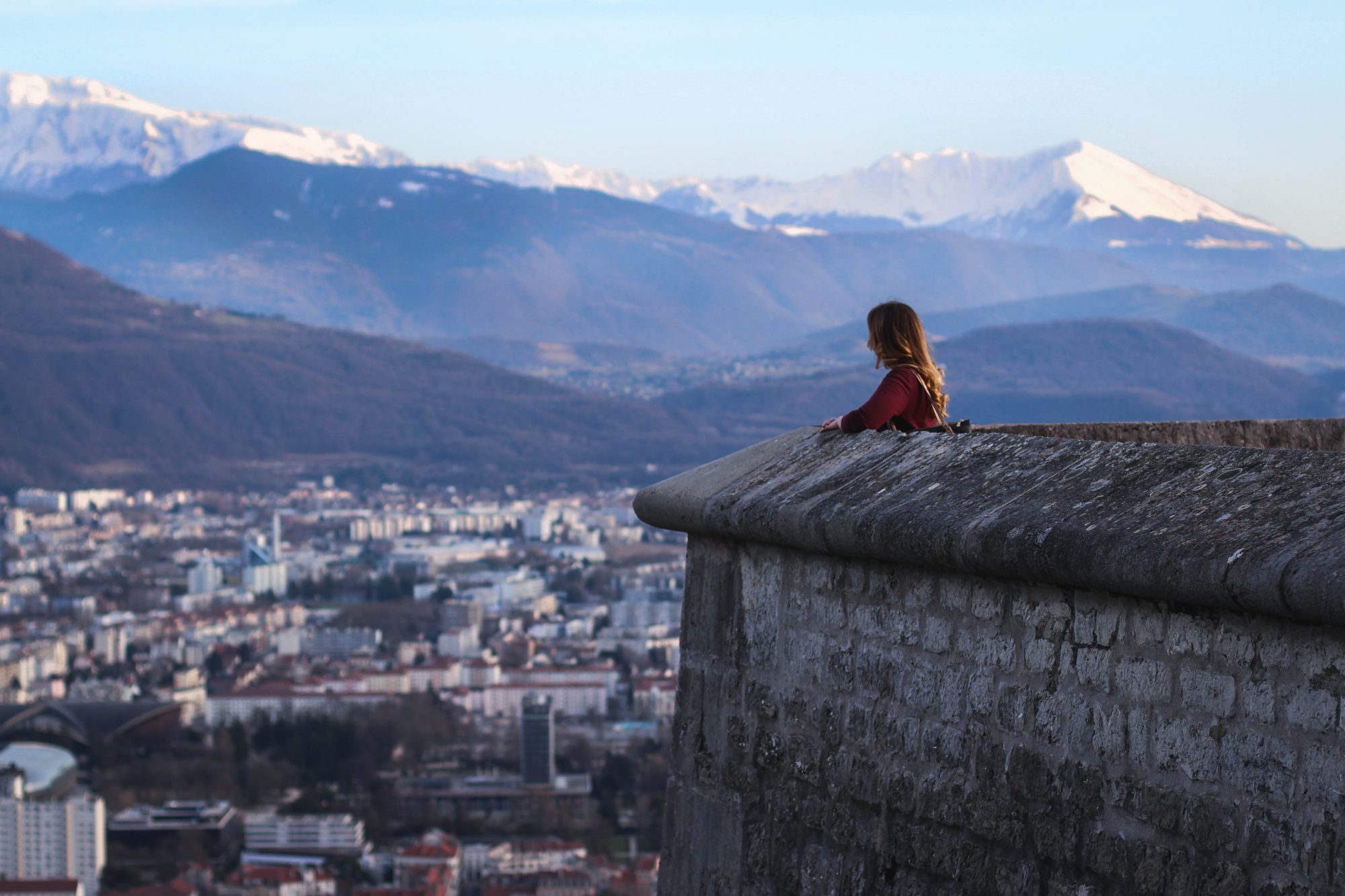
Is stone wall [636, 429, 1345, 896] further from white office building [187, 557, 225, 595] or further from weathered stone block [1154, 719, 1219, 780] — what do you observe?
white office building [187, 557, 225, 595]

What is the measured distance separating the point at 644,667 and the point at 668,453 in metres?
48.4

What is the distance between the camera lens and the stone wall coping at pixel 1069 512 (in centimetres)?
171

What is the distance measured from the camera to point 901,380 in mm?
2770

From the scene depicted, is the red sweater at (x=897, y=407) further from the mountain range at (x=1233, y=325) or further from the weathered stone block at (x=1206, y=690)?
the mountain range at (x=1233, y=325)

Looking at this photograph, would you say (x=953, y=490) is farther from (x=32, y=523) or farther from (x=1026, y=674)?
(x=32, y=523)

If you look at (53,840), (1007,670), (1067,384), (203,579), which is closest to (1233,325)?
(1067,384)

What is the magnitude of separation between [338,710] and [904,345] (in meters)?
29.1

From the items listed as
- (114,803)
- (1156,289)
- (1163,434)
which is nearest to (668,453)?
(114,803)

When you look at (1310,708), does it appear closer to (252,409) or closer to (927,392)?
(927,392)

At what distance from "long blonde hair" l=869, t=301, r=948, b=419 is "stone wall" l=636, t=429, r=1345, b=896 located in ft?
0.67

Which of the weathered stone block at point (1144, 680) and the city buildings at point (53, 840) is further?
the city buildings at point (53, 840)

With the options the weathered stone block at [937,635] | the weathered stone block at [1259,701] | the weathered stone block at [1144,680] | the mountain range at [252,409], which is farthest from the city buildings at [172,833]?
the mountain range at [252,409]

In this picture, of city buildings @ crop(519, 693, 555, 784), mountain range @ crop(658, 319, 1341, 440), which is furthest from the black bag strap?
mountain range @ crop(658, 319, 1341, 440)

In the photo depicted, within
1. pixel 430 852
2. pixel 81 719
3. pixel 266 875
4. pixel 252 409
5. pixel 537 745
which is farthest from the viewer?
pixel 252 409
